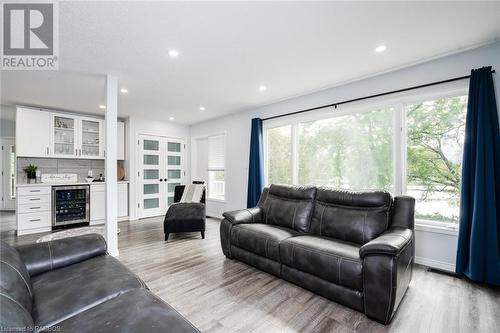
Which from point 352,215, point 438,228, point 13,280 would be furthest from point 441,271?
point 13,280

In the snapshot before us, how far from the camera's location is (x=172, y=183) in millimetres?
6211

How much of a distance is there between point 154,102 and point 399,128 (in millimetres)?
4271

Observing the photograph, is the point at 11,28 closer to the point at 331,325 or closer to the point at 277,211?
the point at 277,211

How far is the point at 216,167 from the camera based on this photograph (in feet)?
19.1

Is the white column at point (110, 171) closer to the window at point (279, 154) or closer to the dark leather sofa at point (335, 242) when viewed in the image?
the dark leather sofa at point (335, 242)

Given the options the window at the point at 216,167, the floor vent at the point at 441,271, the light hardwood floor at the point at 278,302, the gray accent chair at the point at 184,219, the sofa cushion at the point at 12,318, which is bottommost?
the light hardwood floor at the point at 278,302

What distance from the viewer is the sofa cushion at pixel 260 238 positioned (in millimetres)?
2467

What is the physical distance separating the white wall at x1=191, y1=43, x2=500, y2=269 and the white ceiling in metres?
0.15

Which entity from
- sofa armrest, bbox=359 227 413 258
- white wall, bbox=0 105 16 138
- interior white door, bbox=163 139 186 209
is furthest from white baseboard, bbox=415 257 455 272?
white wall, bbox=0 105 16 138

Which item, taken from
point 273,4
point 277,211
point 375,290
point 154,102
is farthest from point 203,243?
point 273,4

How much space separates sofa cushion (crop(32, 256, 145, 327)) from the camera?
1.13m

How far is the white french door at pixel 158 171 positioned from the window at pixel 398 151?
3.76 meters

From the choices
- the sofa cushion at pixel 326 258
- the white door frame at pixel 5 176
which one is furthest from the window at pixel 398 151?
the white door frame at pixel 5 176

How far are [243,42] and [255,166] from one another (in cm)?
251
